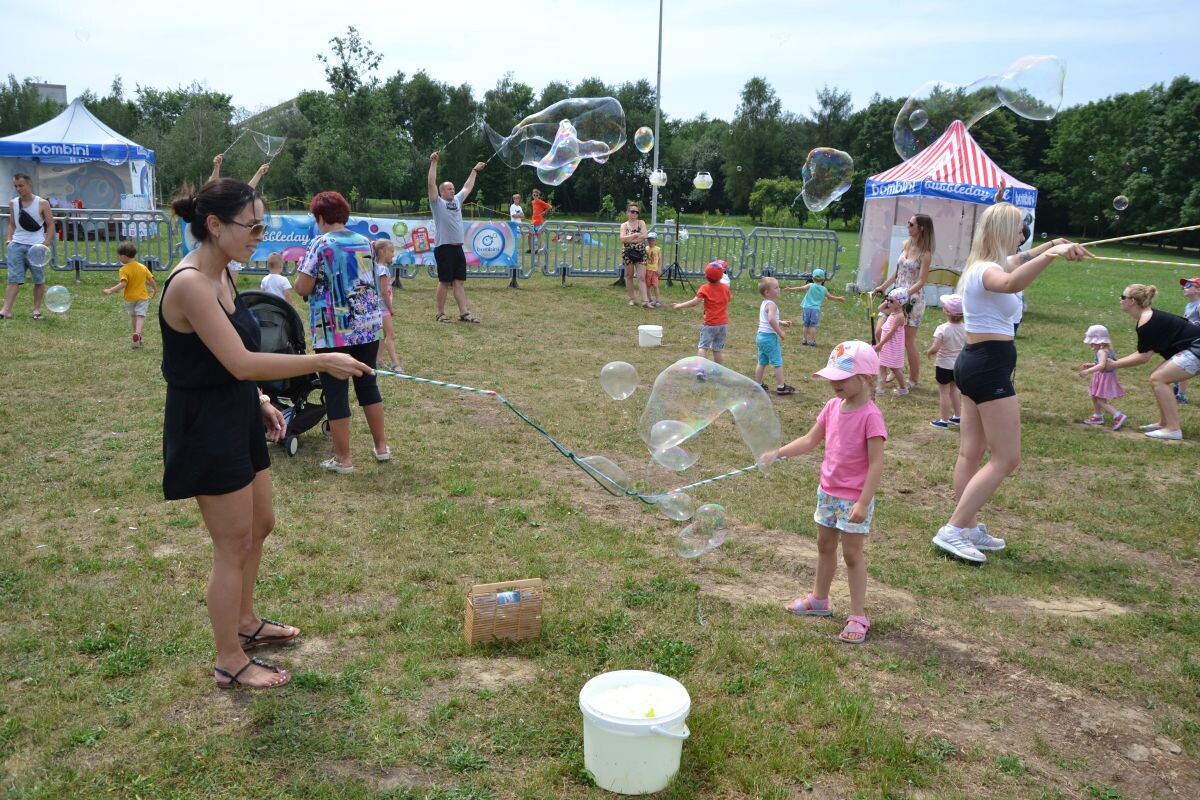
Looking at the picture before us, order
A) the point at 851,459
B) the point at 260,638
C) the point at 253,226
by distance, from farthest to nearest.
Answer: the point at 851,459 < the point at 260,638 < the point at 253,226

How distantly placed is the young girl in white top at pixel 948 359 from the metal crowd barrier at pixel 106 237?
49.0ft

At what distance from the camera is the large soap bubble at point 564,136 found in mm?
11234

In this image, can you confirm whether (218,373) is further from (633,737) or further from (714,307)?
(714,307)

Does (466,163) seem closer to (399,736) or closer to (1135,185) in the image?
(1135,185)

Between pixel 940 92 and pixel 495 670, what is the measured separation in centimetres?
905

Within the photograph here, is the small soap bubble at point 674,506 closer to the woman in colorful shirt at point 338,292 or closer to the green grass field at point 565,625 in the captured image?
the green grass field at point 565,625

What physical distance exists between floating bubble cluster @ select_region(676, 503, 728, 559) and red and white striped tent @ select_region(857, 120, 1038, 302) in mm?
14865

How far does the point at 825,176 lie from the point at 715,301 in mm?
3392

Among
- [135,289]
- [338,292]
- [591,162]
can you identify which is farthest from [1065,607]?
[591,162]

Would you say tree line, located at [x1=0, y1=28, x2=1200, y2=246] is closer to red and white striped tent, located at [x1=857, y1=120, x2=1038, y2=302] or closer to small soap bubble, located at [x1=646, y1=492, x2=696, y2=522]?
red and white striped tent, located at [x1=857, y1=120, x2=1038, y2=302]

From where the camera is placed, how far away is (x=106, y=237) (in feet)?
55.1

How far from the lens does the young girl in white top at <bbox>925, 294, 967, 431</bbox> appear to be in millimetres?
8625

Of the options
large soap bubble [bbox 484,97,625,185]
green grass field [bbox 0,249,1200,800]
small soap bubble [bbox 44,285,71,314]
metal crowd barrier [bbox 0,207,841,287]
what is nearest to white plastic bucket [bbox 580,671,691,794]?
green grass field [bbox 0,249,1200,800]

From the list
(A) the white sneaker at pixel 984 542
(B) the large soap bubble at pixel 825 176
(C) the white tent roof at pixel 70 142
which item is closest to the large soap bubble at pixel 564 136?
(B) the large soap bubble at pixel 825 176
